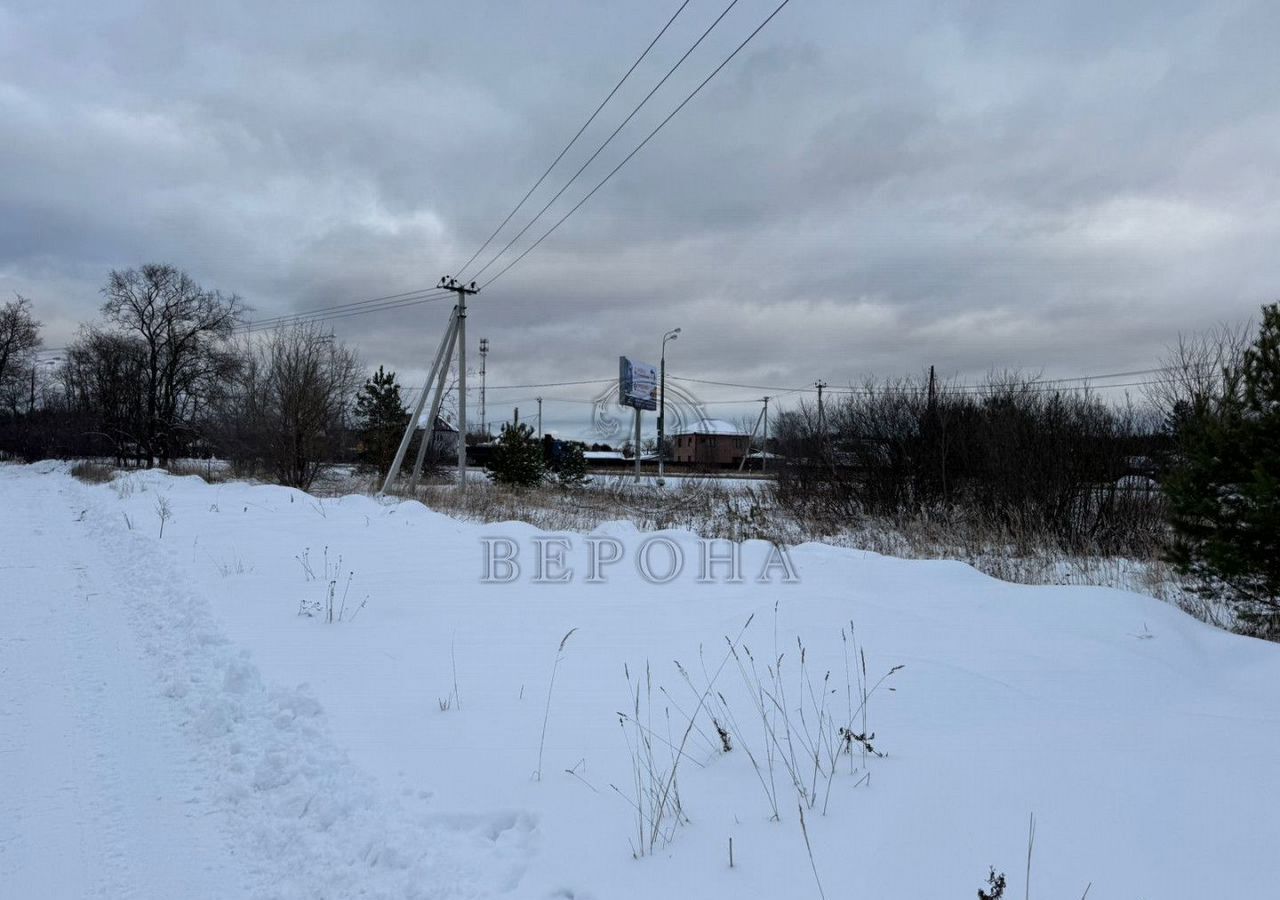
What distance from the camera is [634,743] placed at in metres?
3.70

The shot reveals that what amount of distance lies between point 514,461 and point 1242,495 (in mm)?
24943

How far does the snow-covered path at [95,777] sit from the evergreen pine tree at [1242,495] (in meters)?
7.33

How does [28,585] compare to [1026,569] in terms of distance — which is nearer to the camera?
[28,585]

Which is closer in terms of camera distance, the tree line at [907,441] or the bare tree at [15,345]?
the tree line at [907,441]

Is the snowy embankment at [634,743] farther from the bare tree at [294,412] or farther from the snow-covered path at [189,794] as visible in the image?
the bare tree at [294,412]

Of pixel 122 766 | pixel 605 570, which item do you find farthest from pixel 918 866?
pixel 605 570

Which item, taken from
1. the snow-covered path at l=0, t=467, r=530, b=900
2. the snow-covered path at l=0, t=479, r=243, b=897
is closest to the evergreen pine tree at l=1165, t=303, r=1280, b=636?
the snow-covered path at l=0, t=467, r=530, b=900

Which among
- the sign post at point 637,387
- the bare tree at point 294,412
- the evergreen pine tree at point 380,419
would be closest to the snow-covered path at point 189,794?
the bare tree at point 294,412

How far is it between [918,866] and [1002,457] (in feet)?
44.2

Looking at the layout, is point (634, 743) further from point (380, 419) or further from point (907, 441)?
point (380, 419)

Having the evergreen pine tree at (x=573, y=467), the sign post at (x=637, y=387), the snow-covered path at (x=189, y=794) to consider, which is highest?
the sign post at (x=637, y=387)

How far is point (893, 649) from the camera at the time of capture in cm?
479

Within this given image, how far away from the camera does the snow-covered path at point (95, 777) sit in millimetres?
2559

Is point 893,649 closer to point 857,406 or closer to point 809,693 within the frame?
point 809,693
